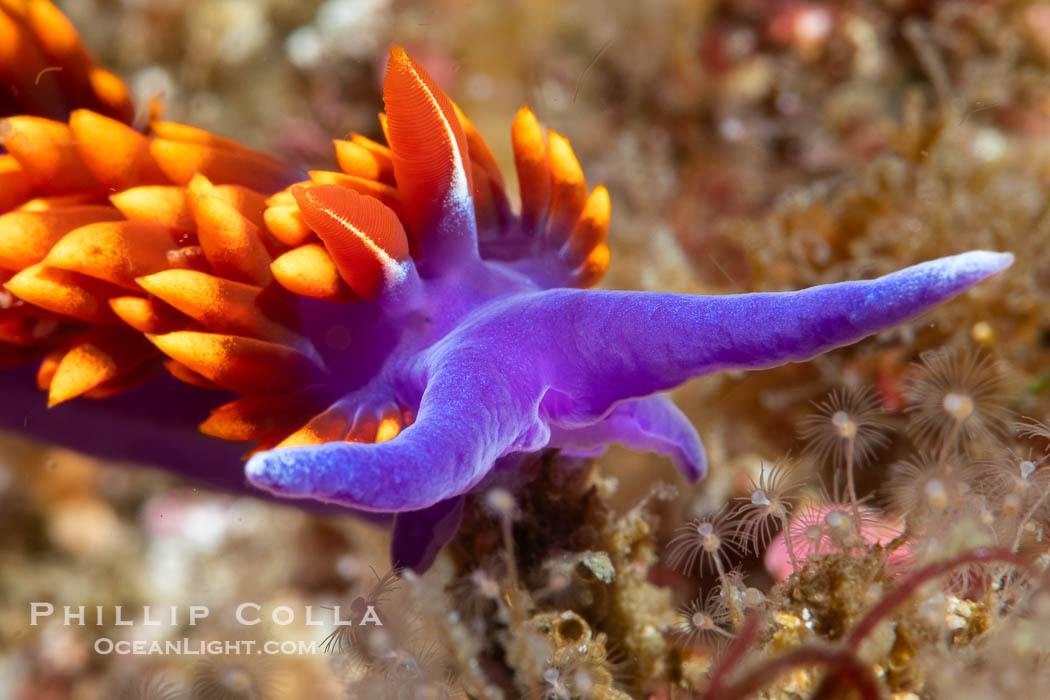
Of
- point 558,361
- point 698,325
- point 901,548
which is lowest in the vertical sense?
point 901,548

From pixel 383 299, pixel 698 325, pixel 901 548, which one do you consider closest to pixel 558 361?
pixel 698 325

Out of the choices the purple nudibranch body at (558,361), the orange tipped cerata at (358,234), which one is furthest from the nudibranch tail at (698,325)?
the orange tipped cerata at (358,234)

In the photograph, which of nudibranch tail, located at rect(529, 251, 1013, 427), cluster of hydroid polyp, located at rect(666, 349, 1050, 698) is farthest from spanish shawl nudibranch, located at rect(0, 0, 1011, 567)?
cluster of hydroid polyp, located at rect(666, 349, 1050, 698)

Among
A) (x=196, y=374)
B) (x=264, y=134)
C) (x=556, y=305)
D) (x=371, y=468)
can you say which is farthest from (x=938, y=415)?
(x=264, y=134)

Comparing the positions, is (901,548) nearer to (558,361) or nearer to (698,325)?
(698,325)

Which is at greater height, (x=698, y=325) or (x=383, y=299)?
(x=698, y=325)

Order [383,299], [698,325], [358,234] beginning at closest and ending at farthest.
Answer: [698,325]
[358,234]
[383,299]

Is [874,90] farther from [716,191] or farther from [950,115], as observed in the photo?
[950,115]

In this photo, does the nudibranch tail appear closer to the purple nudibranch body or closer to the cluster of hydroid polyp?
the purple nudibranch body
